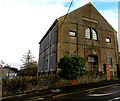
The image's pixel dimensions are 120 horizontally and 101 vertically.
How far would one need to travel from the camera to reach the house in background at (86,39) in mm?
16125

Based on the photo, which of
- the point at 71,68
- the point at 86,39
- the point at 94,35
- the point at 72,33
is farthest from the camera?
the point at 94,35

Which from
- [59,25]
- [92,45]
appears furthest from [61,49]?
[92,45]

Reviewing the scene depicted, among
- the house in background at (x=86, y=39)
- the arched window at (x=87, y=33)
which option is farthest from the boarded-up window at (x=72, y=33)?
the arched window at (x=87, y=33)

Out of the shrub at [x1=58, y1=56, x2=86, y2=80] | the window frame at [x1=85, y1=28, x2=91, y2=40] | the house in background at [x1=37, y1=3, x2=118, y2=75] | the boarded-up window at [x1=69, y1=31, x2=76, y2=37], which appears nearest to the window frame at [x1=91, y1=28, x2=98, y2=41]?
the house in background at [x1=37, y1=3, x2=118, y2=75]

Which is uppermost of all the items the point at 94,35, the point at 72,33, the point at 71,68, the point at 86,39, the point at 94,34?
the point at 94,34

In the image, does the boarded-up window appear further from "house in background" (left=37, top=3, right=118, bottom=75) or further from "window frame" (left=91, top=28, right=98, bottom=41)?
"window frame" (left=91, top=28, right=98, bottom=41)

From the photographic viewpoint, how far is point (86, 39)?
58.9 feet

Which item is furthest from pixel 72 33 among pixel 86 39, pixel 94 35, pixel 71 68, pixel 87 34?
pixel 71 68

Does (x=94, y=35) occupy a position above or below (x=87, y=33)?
below

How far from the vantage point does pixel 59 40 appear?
15.7 metres

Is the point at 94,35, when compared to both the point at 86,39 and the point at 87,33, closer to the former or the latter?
the point at 87,33

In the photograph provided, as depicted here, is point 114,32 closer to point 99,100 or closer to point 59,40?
point 59,40

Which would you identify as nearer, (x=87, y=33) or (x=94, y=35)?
(x=87, y=33)

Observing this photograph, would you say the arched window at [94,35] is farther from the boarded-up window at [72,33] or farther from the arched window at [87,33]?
the boarded-up window at [72,33]
